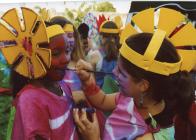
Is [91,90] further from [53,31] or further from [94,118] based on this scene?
[53,31]

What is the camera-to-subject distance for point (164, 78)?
1.48 metres

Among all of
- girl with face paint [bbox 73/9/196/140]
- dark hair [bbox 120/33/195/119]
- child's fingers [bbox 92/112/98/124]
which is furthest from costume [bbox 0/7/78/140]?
dark hair [bbox 120/33/195/119]

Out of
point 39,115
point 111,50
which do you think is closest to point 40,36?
point 39,115

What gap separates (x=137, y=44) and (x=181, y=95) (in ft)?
0.89

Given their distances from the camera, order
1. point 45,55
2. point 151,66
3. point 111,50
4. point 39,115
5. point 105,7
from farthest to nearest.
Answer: point 105,7 → point 111,50 → point 45,55 → point 39,115 → point 151,66

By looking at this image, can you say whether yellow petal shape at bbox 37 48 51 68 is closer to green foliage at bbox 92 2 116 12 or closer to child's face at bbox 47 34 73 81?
child's face at bbox 47 34 73 81

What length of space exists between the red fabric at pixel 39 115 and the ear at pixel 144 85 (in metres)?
0.40

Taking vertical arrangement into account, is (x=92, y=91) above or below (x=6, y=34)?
below

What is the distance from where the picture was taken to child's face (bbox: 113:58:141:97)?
150 centimetres

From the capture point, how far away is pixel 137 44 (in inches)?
58.9

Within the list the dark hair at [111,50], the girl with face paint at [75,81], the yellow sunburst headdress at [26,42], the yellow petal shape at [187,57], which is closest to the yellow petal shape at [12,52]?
the yellow sunburst headdress at [26,42]

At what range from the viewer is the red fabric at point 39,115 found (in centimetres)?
157

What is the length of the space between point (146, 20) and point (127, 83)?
0.32 m

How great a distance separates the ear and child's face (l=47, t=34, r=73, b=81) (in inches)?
16.9
